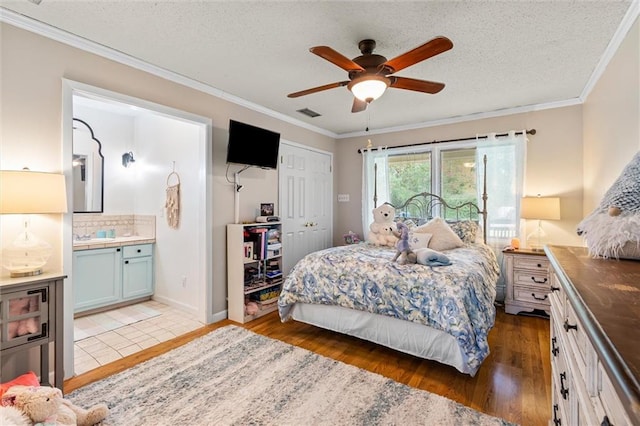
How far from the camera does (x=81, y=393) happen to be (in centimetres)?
210

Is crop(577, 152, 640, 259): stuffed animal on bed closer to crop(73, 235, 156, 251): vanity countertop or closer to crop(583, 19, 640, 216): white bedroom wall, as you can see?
crop(583, 19, 640, 216): white bedroom wall

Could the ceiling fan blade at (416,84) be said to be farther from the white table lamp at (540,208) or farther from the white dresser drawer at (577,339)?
the white table lamp at (540,208)

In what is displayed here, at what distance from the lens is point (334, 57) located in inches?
75.9

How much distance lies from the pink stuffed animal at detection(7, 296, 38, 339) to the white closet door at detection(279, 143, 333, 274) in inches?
107

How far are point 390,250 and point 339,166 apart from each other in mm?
2347

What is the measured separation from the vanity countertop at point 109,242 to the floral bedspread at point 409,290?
7.21 ft

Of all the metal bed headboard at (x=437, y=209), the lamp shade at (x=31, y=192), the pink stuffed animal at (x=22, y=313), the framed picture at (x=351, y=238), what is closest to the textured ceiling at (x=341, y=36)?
the lamp shade at (x=31, y=192)

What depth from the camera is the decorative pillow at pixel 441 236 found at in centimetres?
362

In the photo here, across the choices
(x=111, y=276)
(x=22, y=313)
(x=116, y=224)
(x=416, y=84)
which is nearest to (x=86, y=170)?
(x=116, y=224)

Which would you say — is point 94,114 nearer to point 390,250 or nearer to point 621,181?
point 390,250

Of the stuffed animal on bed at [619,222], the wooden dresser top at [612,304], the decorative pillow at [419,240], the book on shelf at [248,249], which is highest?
the stuffed animal on bed at [619,222]

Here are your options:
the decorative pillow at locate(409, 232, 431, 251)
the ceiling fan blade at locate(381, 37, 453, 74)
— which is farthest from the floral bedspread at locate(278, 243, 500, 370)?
the ceiling fan blade at locate(381, 37, 453, 74)

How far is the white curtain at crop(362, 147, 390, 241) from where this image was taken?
4941 mm

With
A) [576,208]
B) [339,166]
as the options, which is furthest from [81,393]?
[576,208]
